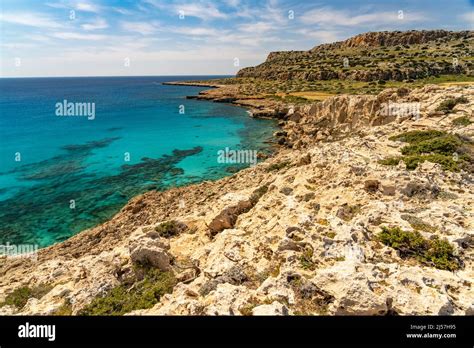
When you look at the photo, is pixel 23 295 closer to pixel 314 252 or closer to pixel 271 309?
pixel 271 309

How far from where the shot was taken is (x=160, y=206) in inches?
906

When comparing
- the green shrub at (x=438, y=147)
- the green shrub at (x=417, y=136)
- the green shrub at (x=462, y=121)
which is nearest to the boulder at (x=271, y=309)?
the green shrub at (x=438, y=147)

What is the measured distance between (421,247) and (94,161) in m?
39.6

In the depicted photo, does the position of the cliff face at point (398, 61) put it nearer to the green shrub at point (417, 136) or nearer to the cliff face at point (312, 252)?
the green shrub at point (417, 136)

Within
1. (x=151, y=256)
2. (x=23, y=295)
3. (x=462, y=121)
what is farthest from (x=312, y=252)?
(x=462, y=121)

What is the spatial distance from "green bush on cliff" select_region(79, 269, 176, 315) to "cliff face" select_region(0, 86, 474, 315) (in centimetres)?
23

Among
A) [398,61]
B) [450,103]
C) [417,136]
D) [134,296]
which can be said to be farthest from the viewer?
[398,61]

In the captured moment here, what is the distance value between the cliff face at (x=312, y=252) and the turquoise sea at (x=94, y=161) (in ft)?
22.8

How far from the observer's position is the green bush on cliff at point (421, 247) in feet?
24.2

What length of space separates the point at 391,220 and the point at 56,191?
30418 millimetres

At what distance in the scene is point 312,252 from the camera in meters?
8.20
